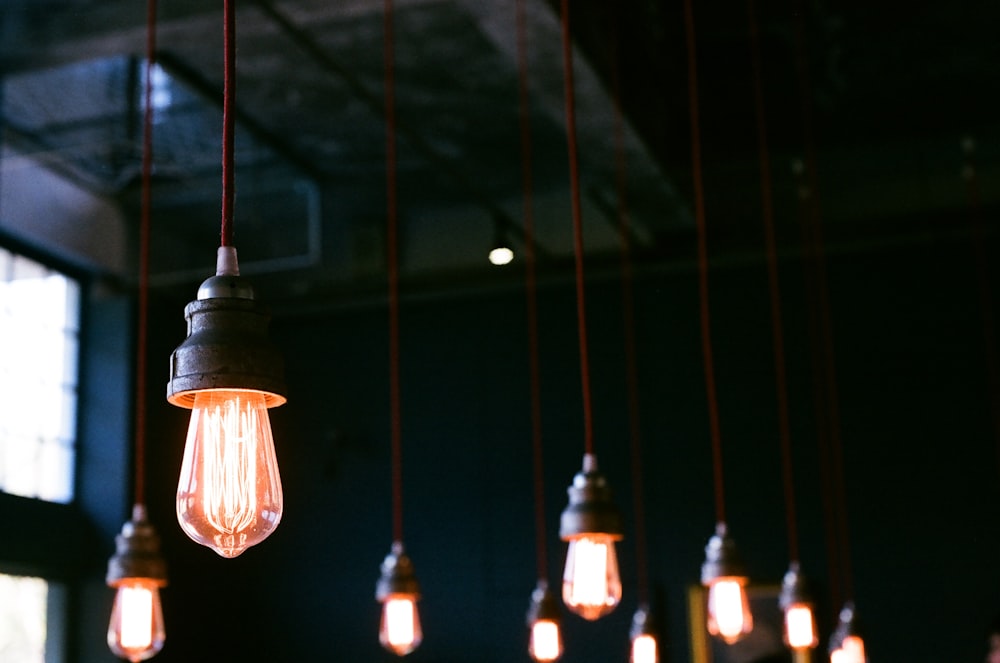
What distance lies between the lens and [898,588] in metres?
9.25

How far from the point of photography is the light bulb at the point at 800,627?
598cm

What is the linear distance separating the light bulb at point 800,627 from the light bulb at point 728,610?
952mm

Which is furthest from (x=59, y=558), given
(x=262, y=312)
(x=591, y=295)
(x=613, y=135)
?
(x=262, y=312)

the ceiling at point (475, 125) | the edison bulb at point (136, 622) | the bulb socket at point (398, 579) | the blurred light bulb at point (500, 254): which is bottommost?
the edison bulb at point (136, 622)

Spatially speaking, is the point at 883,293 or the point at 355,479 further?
the point at 355,479

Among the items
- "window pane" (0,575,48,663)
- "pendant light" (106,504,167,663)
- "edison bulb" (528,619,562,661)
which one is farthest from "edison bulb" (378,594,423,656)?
"window pane" (0,575,48,663)

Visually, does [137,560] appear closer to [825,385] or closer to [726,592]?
[726,592]

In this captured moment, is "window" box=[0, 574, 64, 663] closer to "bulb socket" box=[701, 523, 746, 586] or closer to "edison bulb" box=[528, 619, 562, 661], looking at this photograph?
"edison bulb" box=[528, 619, 562, 661]

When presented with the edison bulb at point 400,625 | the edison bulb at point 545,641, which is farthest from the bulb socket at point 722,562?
the edison bulb at point 400,625

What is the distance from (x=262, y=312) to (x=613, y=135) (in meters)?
6.06

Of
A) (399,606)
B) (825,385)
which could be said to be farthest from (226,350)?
(825,385)

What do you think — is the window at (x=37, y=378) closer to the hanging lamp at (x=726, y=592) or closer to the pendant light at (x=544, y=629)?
the pendant light at (x=544, y=629)

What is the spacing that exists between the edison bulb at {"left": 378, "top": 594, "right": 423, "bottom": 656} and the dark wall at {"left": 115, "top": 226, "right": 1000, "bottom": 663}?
13.4 feet

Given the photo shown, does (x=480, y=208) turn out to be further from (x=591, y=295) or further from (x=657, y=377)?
(x=657, y=377)
